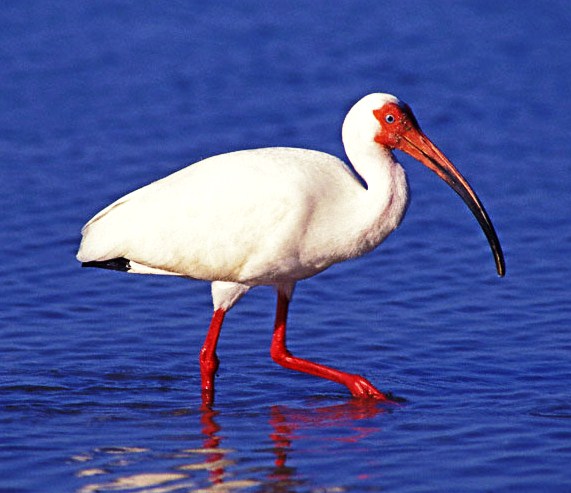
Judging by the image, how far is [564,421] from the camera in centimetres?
938

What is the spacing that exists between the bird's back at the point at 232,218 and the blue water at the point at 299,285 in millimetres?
811

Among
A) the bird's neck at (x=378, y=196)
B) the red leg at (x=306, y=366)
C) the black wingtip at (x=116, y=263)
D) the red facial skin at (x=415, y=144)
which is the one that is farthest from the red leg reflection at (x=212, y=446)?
the red facial skin at (x=415, y=144)

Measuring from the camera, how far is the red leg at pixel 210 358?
407 inches

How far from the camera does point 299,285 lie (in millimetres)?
12516

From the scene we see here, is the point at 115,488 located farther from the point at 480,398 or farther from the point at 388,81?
the point at 388,81

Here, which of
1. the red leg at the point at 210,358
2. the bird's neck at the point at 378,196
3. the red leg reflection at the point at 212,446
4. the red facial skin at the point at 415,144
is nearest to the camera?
the red leg reflection at the point at 212,446

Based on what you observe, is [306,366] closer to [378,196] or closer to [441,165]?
[378,196]

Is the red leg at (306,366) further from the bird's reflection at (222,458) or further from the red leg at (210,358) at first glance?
the red leg at (210,358)

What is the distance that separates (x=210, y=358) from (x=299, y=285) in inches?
87.1

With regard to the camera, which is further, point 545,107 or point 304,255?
point 545,107

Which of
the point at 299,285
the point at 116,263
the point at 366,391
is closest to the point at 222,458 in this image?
the point at 366,391

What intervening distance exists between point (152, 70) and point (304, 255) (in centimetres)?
953

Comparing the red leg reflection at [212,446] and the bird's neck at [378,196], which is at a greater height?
the bird's neck at [378,196]

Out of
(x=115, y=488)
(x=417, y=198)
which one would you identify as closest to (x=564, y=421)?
(x=115, y=488)
